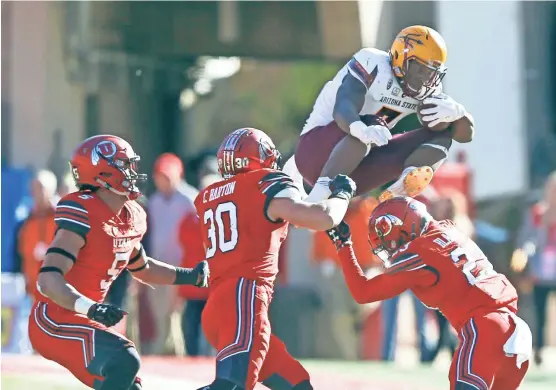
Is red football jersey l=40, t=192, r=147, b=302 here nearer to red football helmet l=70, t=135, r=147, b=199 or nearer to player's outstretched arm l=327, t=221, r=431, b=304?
red football helmet l=70, t=135, r=147, b=199

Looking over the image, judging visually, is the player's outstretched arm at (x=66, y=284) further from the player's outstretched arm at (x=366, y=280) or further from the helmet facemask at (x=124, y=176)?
the player's outstretched arm at (x=366, y=280)

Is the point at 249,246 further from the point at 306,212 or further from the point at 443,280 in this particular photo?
the point at 443,280

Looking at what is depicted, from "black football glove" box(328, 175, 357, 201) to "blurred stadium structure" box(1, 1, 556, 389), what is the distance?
5.96 metres

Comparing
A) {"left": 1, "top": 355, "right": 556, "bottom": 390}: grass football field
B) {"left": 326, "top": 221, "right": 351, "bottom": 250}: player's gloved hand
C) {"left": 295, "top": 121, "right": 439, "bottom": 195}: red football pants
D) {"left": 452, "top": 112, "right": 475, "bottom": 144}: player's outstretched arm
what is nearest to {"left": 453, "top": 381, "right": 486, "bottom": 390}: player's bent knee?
{"left": 326, "top": 221, "right": 351, "bottom": 250}: player's gloved hand

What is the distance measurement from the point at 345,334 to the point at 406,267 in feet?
A: 17.0

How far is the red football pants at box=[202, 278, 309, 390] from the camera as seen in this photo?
18.3 ft

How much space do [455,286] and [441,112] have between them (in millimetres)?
820

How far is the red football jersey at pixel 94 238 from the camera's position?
19.4ft

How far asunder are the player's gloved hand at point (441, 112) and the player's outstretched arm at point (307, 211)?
25.9 inches

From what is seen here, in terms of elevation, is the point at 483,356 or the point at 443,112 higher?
the point at 443,112

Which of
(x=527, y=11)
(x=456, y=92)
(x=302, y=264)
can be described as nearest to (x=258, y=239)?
(x=302, y=264)

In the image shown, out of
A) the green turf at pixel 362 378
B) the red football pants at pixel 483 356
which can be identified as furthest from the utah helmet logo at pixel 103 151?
the green turf at pixel 362 378

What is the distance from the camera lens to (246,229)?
579 centimetres

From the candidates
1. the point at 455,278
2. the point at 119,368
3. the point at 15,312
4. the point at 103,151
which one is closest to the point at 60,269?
the point at 119,368
